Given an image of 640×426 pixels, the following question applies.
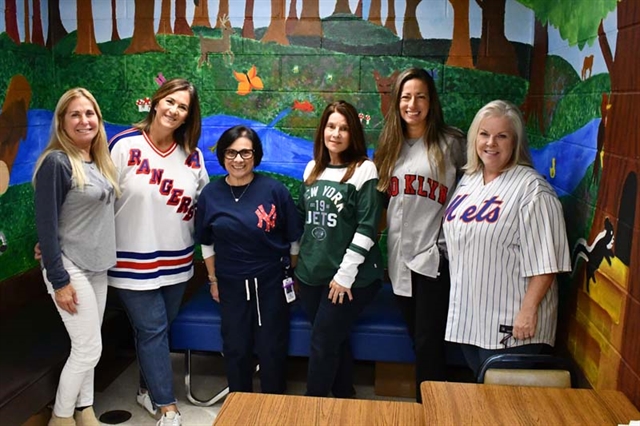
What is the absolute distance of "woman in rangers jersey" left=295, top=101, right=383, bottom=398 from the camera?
9.00 feet

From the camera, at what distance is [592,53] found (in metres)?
2.33

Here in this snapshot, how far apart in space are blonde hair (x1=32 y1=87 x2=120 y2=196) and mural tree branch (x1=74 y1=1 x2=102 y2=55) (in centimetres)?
128

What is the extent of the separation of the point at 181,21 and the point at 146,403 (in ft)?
7.16

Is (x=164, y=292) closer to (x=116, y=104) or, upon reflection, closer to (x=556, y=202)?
(x=116, y=104)

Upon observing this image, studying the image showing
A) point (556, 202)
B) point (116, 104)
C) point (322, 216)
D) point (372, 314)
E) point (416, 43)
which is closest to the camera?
point (556, 202)

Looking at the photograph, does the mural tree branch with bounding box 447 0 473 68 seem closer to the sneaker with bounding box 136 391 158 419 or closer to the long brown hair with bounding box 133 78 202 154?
the long brown hair with bounding box 133 78 202 154

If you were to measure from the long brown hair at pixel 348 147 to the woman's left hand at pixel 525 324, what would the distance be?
948 mm

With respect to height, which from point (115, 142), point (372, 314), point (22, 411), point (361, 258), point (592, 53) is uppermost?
point (592, 53)

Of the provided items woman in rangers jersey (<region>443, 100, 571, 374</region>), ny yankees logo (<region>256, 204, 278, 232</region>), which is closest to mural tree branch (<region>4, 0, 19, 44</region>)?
ny yankees logo (<region>256, 204, 278, 232</region>)

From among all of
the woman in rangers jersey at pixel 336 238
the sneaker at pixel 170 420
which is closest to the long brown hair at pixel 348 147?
the woman in rangers jersey at pixel 336 238

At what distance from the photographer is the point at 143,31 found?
3.70 meters

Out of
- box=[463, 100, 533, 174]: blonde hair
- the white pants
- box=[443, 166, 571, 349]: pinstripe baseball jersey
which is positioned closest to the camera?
box=[443, 166, 571, 349]: pinstripe baseball jersey

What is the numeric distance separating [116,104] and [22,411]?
192 cm

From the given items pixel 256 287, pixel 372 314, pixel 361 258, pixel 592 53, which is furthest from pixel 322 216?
pixel 592 53
